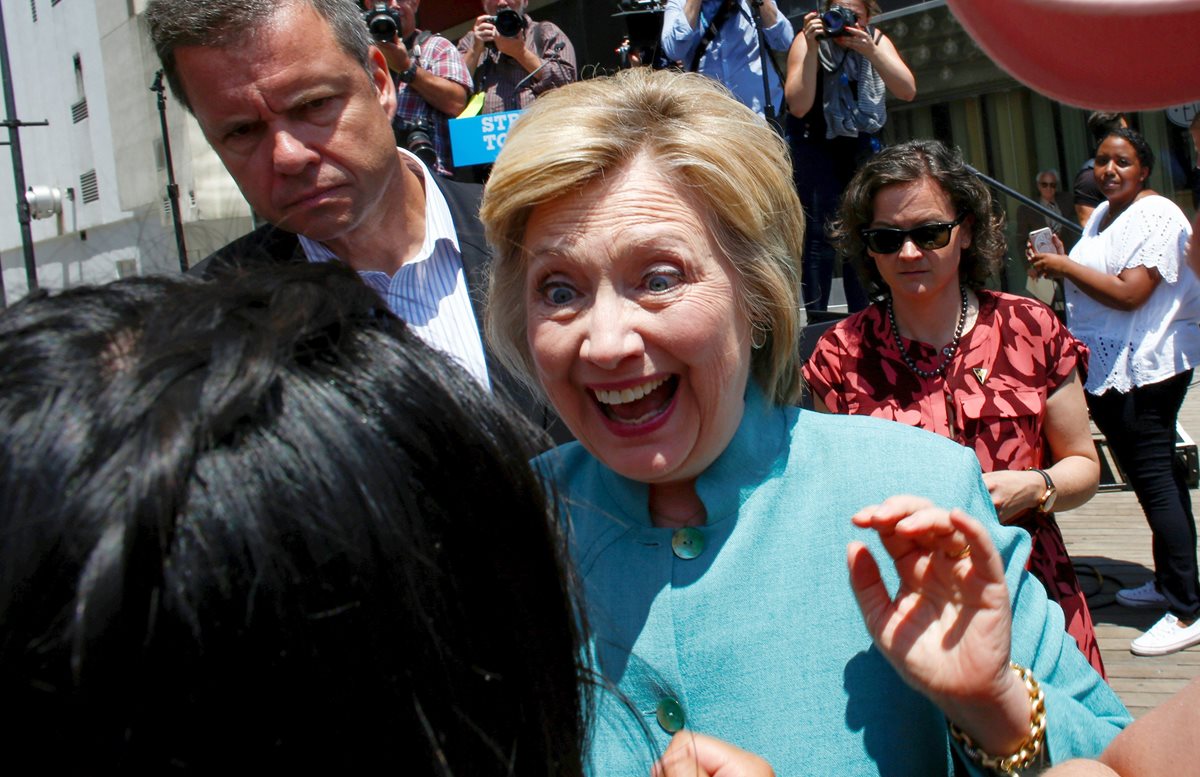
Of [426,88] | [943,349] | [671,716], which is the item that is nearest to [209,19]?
[671,716]

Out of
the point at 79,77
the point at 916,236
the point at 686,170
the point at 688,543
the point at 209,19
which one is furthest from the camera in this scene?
the point at 79,77

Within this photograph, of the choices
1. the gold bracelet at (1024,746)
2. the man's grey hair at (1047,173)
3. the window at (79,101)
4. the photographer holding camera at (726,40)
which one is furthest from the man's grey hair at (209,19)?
the window at (79,101)

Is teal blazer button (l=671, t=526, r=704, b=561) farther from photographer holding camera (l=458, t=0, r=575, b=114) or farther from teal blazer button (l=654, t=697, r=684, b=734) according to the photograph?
photographer holding camera (l=458, t=0, r=575, b=114)

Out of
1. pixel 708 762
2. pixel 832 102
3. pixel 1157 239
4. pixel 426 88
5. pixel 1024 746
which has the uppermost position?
pixel 426 88

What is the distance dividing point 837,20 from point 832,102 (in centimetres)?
39

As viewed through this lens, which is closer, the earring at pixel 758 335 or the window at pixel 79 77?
the earring at pixel 758 335

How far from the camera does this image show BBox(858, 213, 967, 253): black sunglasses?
3016 mm

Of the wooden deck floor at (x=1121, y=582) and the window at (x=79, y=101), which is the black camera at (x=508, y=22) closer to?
the wooden deck floor at (x=1121, y=582)

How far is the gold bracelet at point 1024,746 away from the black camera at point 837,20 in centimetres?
380

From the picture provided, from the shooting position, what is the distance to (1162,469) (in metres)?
4.38

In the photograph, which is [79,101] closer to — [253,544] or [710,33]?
[710,33]

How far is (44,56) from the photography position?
18141 mm

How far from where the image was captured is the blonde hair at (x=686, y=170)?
5.58ft

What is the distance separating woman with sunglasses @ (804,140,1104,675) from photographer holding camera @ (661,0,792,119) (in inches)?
61.8
